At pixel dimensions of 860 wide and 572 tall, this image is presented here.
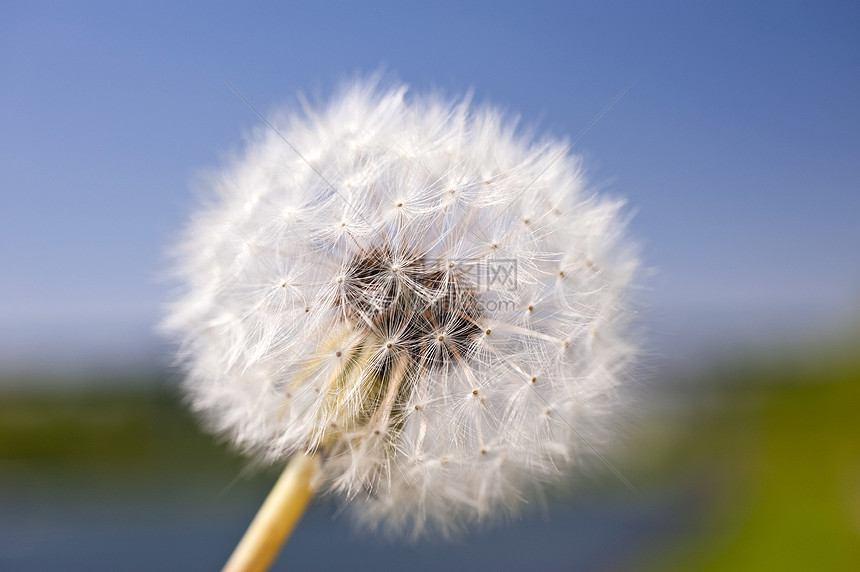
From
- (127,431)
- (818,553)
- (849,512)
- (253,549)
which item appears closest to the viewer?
(253,549)

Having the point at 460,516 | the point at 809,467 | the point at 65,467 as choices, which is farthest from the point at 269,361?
the point at 809,467

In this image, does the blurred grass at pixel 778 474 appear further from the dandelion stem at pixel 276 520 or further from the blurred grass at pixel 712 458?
the dandelion stem at pixel 276 520

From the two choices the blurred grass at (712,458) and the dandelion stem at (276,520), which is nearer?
the dandelion stem at (276,520)

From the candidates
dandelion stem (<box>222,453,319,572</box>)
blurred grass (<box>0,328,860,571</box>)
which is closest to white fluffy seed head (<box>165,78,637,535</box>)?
dandelion stem (<box>222,453,319,572</box>)

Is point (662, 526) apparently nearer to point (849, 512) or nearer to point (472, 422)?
point (849, 512)

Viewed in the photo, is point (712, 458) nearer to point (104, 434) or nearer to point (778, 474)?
point (778, 474)

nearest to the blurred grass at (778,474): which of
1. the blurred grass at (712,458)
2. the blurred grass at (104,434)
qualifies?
the blurred grass at (712,458)

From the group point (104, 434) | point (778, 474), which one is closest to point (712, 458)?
point (778, 474)
